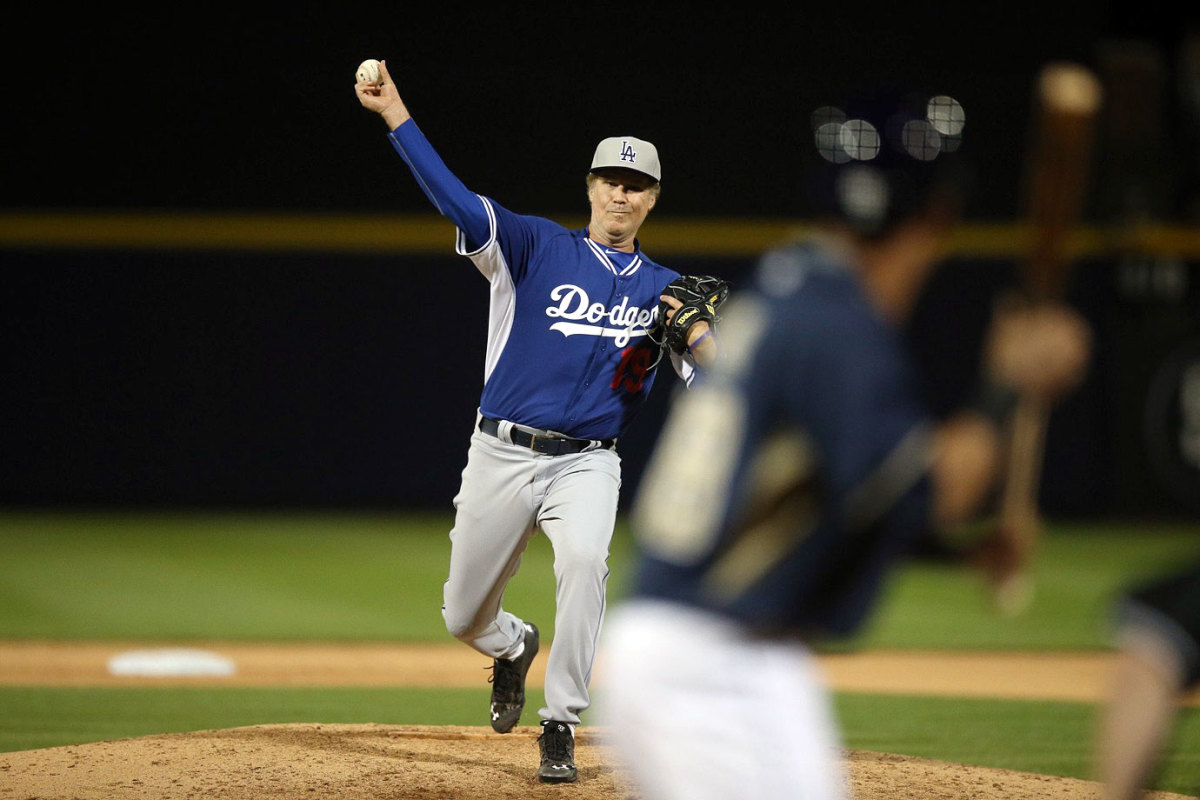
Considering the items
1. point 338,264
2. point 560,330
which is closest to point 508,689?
point 560,330

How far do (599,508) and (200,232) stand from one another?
1068cm

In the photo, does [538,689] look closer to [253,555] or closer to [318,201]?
[253,555]

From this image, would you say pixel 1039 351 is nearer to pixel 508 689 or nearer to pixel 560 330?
pixel 560 330

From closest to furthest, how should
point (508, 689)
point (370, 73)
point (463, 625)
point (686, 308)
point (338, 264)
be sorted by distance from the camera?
1. point (370, 73)
2. point (686, 308)
3. point (463, 625)
4. point (508, 689)
5. point (338, 264)

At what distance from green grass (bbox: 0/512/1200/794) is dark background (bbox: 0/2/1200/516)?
0.65 metres

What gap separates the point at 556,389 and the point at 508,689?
1204 mm

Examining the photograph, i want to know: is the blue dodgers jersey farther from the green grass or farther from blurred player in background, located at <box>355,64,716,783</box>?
the green grass

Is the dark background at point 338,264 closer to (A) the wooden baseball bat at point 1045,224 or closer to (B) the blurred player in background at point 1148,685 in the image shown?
(B) the blurred player in background at point 1148,685

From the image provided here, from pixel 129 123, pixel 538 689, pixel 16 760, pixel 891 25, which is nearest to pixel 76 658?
pixel 538 689

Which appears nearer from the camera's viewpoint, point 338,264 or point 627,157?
point 627,157

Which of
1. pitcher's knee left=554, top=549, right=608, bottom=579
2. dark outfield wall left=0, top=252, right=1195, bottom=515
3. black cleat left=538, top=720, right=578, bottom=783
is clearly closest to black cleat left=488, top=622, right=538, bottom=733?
black cleat left=538, top=720, right=578, bottom=783

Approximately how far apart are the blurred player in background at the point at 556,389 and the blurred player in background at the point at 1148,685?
226 centimetres

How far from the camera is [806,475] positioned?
2.29 m

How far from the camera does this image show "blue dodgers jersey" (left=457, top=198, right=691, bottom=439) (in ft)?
16.5
